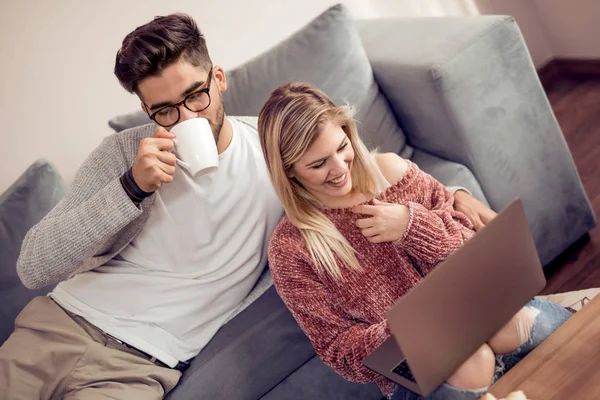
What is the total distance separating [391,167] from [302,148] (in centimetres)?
28

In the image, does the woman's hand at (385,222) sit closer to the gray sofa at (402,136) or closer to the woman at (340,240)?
the woman at (340,240)

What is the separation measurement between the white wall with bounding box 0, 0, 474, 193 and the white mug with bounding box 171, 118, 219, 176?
1.05 m

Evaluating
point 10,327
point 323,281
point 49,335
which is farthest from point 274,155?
point 10,327

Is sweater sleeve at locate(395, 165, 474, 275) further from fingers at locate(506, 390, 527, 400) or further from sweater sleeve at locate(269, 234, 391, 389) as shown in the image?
fingers at locate(506, 390, 527, 400)

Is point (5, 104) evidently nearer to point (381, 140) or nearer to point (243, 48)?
point (243, 48)

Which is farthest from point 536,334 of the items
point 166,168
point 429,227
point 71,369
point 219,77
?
point 71,369

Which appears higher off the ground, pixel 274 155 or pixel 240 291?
pixel 274 155

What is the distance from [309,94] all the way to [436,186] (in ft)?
1.24

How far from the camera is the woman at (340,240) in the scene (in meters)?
1.46

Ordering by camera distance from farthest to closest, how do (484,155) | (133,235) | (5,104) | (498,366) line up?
(5,104)
(484,155)
(133,235)
(498,366)

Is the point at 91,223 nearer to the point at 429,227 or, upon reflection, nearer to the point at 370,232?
the point at 370,232

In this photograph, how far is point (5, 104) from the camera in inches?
91.9

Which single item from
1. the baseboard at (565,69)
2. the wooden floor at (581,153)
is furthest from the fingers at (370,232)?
the baseboard at (565,69)

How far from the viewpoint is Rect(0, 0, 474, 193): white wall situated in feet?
7.63
